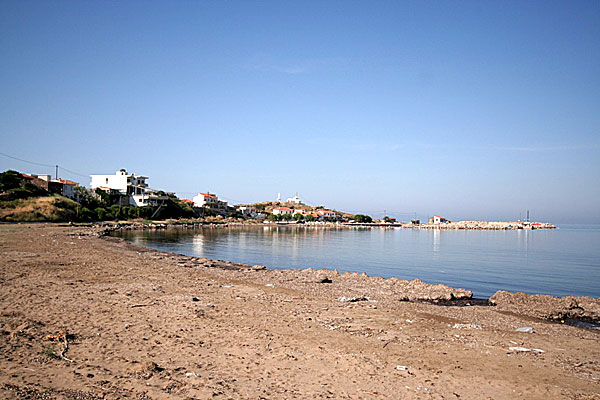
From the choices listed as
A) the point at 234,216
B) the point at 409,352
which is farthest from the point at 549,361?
the point at 234,216

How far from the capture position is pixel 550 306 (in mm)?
12398

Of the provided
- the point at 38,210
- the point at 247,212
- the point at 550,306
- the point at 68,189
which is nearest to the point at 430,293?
the point at 550,306

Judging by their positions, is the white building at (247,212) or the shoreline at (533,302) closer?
the shoreline at (533,302)

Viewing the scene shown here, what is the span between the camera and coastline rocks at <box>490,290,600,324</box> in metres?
11.6

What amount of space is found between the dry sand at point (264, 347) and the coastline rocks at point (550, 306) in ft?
2.68

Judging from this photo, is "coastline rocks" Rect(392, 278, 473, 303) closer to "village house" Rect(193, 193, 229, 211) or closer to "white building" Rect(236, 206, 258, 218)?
"village house" Rect(193, 193, 229, 211)

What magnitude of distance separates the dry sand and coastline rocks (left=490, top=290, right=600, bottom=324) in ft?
2.68

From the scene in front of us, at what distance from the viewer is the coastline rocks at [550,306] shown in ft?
38.1

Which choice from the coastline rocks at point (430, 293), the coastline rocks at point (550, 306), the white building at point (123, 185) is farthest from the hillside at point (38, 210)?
the coastline rocks at point (550, 306)

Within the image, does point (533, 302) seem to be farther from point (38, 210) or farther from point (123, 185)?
point (123, 185)

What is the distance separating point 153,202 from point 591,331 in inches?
3536

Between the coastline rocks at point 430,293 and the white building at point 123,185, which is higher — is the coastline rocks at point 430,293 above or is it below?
below

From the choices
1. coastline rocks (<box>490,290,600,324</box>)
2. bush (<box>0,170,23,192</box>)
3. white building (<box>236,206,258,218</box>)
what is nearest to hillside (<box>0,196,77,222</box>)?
bush (<box>0,170,23,192</box>)

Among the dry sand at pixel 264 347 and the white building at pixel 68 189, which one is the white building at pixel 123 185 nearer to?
the white building at pixel 68 189
